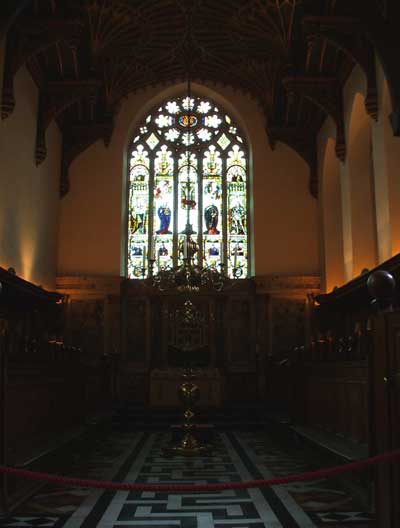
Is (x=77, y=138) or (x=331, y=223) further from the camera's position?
(x=77, y=138)

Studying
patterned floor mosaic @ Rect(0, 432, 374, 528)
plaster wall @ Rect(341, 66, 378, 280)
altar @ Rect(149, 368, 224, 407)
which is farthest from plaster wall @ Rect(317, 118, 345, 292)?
patterned floor mosaic @ Rect(0, 432, 374, 528)

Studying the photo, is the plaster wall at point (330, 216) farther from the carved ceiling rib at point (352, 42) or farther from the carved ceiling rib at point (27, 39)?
the carved ceiling rib at point (27, 39)

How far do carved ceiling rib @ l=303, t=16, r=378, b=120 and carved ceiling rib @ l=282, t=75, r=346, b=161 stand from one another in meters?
2.15

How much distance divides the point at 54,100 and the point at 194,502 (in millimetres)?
10300

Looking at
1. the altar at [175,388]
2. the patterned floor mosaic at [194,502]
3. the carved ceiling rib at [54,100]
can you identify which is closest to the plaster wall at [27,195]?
the carved ceiling rib at [54,100]

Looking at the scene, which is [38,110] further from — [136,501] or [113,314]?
[136,501]

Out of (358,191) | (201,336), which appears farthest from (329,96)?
(201,336)

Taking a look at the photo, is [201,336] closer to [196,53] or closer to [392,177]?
[392,177]

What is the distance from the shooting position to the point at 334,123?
1326 centimetres

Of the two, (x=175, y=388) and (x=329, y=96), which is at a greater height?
(x=329, y=96)

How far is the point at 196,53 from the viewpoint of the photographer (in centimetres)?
1509

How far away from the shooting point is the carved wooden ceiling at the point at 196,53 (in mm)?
10469

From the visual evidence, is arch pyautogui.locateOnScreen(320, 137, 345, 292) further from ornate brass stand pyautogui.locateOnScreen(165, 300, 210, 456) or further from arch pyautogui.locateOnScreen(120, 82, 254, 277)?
ornate brass stand pyautogui.locateOnScreen(165, 300, 210, 456)

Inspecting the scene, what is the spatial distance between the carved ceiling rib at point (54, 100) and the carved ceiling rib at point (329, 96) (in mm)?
4606
